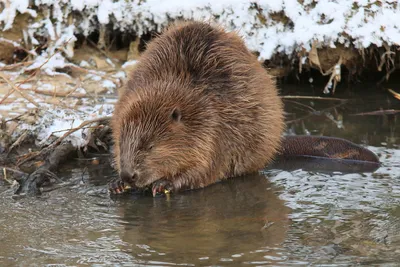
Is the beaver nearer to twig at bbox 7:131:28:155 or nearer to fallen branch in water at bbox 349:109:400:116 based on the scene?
twig at bbox 7:131:28:155

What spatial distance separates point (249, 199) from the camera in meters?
4.11

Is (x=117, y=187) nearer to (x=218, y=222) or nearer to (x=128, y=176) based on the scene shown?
(x=128, y=176)

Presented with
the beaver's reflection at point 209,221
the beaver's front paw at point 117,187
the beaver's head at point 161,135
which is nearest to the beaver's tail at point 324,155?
the beaver's reflection at point 209,221

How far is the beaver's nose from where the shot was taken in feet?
13.2

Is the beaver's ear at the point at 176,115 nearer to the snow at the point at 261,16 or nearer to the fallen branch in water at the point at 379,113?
the snow at the point at 261,16

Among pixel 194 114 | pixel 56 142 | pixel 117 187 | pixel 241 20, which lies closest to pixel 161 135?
pixel 194 114

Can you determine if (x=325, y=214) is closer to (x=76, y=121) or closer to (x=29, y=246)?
(x=29, y=246)

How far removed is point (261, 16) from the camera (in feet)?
19.1

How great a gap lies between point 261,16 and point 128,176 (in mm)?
2260

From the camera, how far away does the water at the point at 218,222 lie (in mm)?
3221

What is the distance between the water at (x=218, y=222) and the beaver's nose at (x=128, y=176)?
0.41 feet

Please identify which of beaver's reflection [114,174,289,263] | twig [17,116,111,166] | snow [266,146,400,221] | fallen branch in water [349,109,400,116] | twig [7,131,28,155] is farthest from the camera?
fallen branch in water [349,109,400,116]

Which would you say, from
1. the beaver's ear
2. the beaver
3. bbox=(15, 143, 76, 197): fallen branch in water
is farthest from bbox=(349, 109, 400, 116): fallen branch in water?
bbox=(15, 143, 76, 197): fallen branch in water

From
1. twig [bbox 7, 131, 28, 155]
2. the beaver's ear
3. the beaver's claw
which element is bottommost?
the beaver's claw
